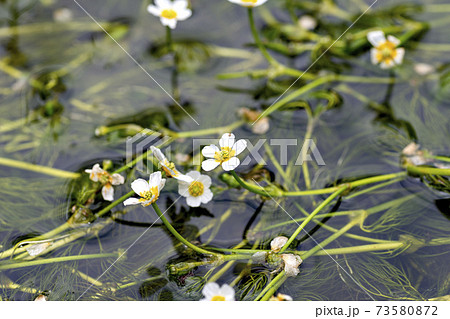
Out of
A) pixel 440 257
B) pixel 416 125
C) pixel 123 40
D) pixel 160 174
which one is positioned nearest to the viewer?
pixel 160 174

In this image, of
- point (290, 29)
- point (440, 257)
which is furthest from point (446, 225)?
point (290, 29)

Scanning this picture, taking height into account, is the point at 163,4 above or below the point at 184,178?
above

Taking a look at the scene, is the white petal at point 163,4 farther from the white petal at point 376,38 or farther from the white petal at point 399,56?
the white petal at point 399,56

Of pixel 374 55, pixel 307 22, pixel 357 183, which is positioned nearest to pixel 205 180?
pixel 357 183

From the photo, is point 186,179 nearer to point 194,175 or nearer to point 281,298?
point 194,175

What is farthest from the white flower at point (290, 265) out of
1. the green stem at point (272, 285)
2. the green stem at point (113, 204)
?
the green stem at point (113, 204)

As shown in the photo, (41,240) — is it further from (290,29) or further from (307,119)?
(290,29)

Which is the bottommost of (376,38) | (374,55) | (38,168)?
(38,168)
